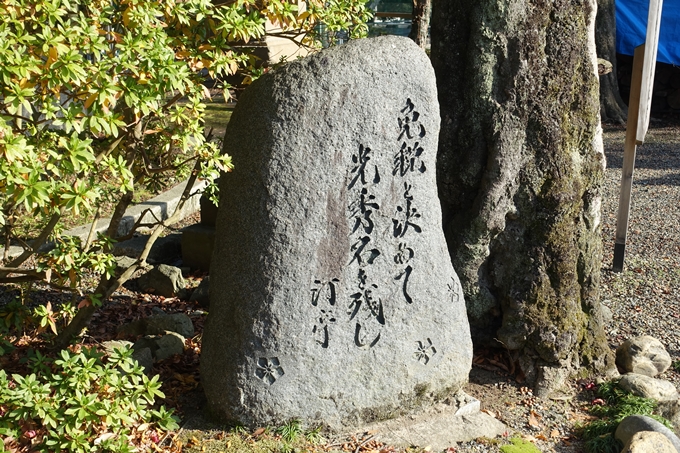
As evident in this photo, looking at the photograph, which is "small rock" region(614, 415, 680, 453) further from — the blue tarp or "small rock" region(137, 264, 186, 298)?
the blue tarp

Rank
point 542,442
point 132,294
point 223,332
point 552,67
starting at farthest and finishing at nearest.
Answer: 1. point 132,294
2. point 552,67
3. point 542,442
4. point 223,332

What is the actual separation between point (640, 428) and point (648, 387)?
1.99ft

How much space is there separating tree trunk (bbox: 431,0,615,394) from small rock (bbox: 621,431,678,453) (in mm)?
898

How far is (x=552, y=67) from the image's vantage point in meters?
4.62

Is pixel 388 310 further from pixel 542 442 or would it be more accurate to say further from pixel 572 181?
pixel 572 181

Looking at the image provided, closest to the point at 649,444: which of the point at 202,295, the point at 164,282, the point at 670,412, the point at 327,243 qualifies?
the point at 670,412

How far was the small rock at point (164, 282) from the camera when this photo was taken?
20.3 feet

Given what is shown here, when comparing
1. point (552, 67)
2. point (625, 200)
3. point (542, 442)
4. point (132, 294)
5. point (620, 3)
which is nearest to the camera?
point (542, 442)

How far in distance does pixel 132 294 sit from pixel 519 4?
12.8 feet

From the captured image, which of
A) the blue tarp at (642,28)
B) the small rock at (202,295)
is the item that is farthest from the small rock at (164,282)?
the blue tarp at (642,28)

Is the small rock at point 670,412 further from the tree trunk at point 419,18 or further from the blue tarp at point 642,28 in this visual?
the blue tarp at point 642,28

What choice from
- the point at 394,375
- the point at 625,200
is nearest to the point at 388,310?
the point at 394,375

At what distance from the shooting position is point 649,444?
379 cm

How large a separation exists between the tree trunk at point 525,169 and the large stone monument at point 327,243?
72cm
